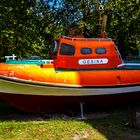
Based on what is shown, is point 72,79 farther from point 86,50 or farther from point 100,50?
point 100,50

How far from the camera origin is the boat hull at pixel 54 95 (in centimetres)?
999

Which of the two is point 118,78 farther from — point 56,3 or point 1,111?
point 56,3

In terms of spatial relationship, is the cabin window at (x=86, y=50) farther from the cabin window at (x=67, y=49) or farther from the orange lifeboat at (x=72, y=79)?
the cabin window at (x=67, y=49)

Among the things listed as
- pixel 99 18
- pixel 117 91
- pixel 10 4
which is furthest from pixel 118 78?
pixel 10 4

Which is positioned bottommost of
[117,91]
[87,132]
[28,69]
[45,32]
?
[87,132]

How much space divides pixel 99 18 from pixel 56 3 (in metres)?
1.78

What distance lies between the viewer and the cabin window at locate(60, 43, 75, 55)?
10.7 metres

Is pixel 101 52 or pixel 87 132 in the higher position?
pixel 101 52

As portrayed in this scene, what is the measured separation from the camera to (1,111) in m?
11.3

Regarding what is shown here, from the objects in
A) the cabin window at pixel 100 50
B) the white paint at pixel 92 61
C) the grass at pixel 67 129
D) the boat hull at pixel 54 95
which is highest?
the cabin window at pixel 100 50

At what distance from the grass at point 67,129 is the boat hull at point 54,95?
45cm

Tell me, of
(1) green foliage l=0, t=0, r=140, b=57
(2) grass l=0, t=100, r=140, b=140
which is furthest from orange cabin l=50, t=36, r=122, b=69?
(1) green foliage l=0, t=0, r=140, b=57

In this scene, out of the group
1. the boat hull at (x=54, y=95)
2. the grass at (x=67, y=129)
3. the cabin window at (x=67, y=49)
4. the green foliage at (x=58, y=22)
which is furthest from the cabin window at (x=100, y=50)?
the green foliage at (x=58, y=22)

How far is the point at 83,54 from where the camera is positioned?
35.1 feet
